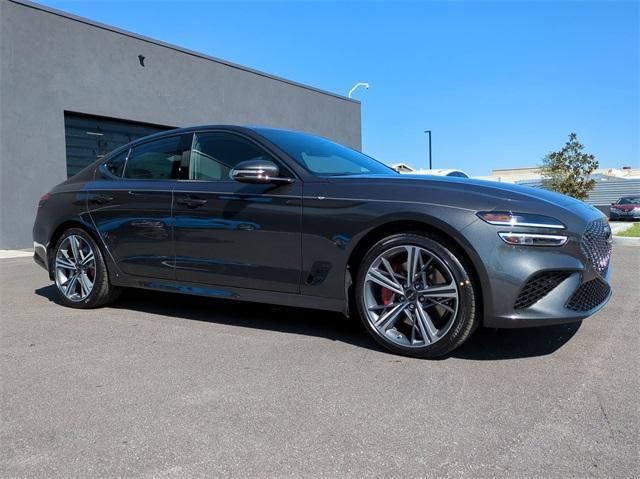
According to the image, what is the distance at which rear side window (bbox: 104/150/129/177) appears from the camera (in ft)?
16.1

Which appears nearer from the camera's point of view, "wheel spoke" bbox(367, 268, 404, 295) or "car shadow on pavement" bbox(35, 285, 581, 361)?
"wheel spoke" bbox(367, 268, 404, 295)

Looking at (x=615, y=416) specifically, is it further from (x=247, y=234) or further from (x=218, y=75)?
(x=218, y=75)

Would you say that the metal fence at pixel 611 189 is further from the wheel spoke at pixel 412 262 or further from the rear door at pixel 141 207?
the wheel spoke at pixel 412 262

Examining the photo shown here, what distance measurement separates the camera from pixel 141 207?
14.7ft

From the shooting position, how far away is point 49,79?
488 inches

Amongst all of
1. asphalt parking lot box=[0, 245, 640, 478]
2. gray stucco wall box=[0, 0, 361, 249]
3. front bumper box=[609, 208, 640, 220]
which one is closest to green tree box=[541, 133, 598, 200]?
front bumper box=[609, 208, 640, 220]

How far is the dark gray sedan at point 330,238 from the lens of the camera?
311 cm

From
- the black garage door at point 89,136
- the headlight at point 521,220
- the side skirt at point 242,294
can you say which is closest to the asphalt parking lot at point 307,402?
the side skirt at point 242,294

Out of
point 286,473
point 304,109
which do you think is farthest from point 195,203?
point 304,109

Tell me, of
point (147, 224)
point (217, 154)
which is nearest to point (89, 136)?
point (147, 224)

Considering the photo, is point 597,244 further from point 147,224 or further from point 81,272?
point 81,272

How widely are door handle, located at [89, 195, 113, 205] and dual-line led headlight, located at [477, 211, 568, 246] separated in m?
3.24

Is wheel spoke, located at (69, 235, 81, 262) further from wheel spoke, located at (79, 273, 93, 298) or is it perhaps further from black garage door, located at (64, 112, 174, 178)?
black garage door, located at (64, 112, 174, 178)

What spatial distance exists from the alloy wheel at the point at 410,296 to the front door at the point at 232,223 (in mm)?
588
